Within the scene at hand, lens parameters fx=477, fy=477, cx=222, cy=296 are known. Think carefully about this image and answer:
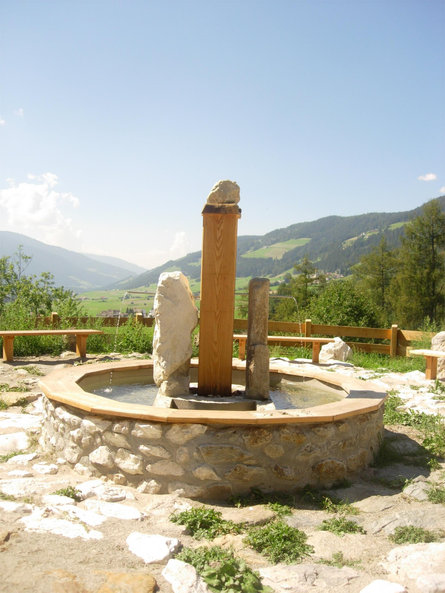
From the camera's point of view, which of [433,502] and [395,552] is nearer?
[395,552]

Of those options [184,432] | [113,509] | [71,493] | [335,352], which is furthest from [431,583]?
[335,352]

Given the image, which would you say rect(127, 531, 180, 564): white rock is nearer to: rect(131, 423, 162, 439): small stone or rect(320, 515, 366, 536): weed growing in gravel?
rect(131, 423, 162, 439): small stone

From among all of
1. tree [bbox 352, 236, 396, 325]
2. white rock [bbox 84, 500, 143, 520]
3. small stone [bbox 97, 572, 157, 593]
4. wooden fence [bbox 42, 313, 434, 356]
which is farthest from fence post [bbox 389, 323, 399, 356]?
tree [bbox 352, 236, 396, 325]

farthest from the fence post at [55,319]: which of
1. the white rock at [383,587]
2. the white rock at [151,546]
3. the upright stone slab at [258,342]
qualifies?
the white rock at [383,587]

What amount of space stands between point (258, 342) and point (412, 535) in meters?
2.19

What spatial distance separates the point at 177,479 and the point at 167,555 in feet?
3.12

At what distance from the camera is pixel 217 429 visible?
358 centimetres

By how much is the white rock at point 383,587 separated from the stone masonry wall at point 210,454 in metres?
1.30

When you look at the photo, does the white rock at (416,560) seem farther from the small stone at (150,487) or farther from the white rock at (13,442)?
the white rock at (13,442)

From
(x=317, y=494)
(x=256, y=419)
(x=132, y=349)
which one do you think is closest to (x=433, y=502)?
(x=317, y=494)

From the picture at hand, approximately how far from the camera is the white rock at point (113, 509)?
10.4ft

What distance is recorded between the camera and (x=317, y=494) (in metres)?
3.71

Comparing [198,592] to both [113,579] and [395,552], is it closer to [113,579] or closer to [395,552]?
[113,579]

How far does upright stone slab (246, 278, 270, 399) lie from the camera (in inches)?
185
